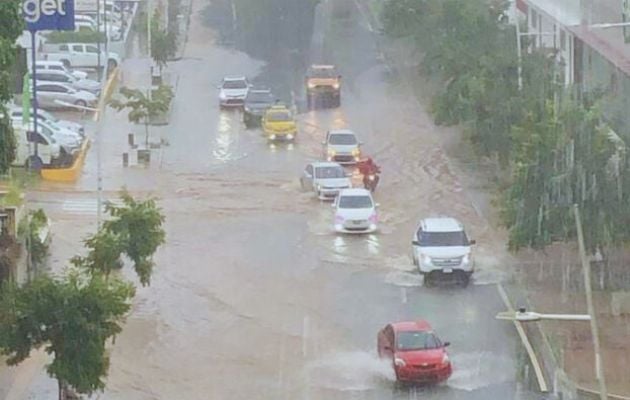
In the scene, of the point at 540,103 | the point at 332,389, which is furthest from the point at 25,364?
the point at 540,103

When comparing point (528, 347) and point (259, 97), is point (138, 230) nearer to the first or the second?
point (528, 347)

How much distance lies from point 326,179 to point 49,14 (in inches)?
327

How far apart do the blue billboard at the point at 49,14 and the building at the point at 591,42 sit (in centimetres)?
1045

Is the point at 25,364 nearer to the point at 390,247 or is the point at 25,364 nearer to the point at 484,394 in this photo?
the point at 484,394

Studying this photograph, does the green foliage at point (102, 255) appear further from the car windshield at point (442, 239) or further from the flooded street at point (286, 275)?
the car windshield at point (442, 239)

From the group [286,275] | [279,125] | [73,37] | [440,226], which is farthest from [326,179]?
[73,37]

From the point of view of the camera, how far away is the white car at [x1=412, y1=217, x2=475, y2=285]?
2905 cm

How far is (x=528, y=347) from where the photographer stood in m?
25.0

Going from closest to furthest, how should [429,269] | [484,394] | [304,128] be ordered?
[484,394], [429,269], [304,128]

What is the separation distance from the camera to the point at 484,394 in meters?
22.8

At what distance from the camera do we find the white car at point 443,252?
2905 centimetres

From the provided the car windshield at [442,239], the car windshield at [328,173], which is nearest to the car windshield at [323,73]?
the car windshield at [328,173]

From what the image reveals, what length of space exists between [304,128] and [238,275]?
1535 centimetres

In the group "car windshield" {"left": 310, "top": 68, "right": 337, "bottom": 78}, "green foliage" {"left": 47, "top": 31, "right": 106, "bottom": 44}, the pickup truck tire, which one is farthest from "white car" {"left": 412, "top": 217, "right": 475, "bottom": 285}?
"green foliage" {"left": 47, "top": 31, "right": 106, "bottom": 44}
